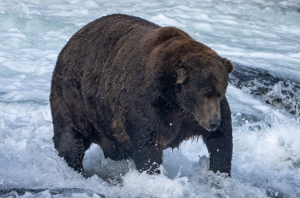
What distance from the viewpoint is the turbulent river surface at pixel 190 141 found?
4973mm

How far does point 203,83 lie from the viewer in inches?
157

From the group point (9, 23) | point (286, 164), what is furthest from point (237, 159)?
point (9, 23)

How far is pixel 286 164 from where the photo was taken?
612 centimetres

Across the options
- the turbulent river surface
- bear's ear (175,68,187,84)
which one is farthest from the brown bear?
the turbulent river surface

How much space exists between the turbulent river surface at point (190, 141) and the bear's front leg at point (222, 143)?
0.46 ft

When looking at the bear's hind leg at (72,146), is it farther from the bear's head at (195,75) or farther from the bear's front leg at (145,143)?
the bear's head at (195,75)

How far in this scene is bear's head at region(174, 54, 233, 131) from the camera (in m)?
3.98

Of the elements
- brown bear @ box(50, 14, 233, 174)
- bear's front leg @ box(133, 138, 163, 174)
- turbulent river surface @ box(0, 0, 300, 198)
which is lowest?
turbulent river surface @ box(0, 0, 300, 198)

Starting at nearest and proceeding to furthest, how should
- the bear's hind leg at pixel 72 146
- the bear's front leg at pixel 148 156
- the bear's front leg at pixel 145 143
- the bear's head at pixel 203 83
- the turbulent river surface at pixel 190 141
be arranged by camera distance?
the bear's head at pixel 203 83 → the bear's front leg at pixel 145 143 → the bear's front leg at pixel 148 156 → the turbulent river surface at pixel 190 141 → the bear's hind leg at pixel 72 146

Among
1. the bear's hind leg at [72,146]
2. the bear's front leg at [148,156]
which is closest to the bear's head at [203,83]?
the bear's front leg at [148,156]

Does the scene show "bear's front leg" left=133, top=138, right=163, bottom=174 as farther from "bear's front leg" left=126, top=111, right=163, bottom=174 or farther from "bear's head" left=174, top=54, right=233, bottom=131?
"bear's head" left=174, top=54, right=233, bottom=131

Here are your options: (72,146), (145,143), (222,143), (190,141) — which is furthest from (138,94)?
(190,141)

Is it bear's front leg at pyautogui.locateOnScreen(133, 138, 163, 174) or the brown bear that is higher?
the brown bear

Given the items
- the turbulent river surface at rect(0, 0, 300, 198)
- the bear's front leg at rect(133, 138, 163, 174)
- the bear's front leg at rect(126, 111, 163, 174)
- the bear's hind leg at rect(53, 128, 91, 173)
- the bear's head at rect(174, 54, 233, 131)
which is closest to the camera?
the bear's head at rect(174, 54, 233, 131)
